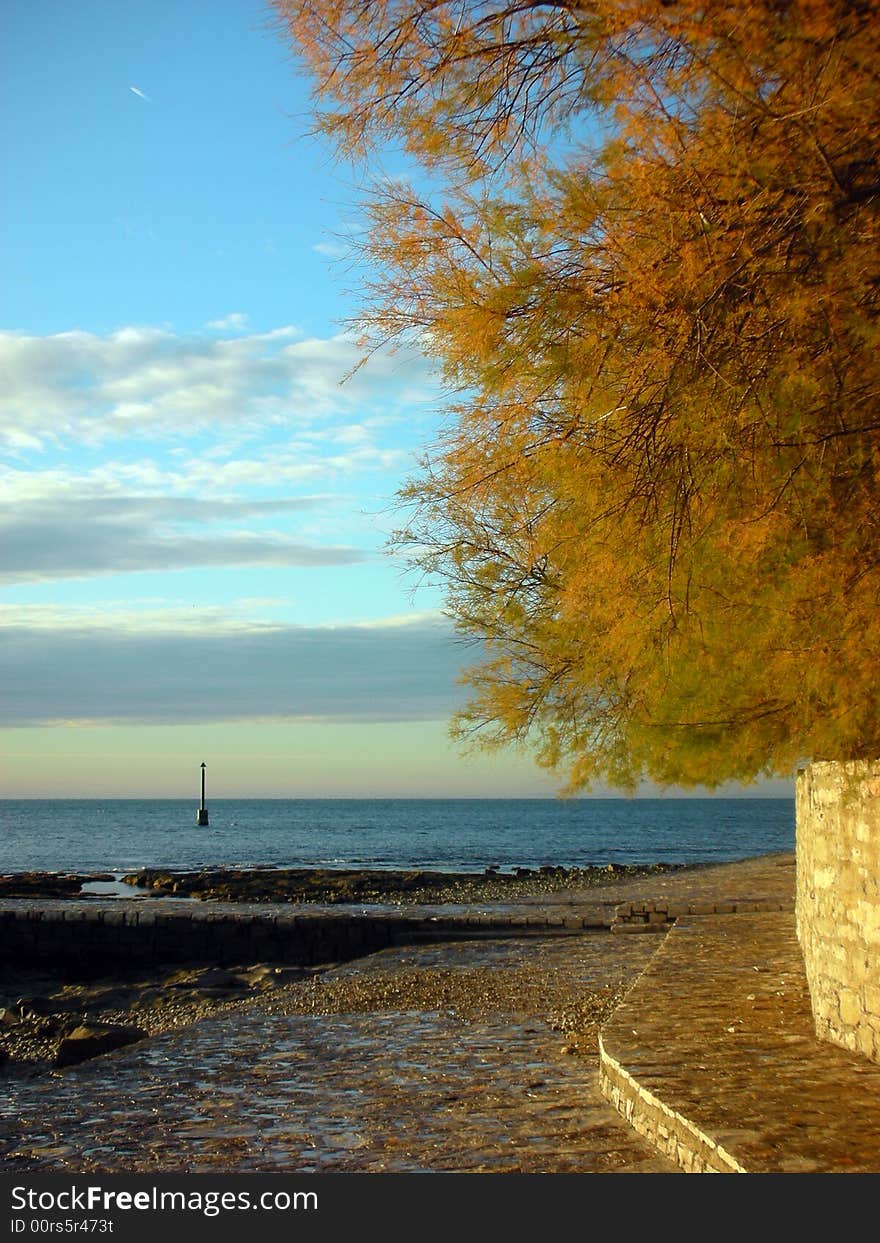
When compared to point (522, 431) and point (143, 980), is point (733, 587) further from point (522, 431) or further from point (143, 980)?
point (143, 980)

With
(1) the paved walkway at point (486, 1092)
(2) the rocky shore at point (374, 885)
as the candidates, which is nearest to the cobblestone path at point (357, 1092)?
(1) the paved walkway at point (486, 1092)

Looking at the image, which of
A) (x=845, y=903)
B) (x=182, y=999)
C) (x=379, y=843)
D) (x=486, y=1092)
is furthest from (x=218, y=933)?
(x=379, y=843)

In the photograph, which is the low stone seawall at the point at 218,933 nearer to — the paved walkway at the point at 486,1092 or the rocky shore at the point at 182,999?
the rocky shore at the point at 182,999

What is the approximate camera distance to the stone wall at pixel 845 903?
20.0 feet

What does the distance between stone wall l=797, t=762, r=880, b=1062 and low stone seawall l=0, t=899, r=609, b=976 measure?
888 centimetres

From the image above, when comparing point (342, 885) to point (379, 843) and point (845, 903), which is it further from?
point (379, 843)

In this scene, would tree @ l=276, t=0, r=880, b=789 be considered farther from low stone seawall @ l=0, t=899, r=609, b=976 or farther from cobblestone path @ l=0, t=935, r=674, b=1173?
low stone seawall @ l=0, t=899, r=609, b=976

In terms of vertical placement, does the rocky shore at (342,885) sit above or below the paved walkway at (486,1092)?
below

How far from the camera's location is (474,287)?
19.8 ft

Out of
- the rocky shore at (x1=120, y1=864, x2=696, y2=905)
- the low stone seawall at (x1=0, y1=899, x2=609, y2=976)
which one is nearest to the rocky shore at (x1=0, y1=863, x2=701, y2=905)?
the rocky shore at (x1=120, y1=864, x2=696, y2=905)

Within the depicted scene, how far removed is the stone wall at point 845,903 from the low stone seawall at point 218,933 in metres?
8.88

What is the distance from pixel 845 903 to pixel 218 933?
1334cm

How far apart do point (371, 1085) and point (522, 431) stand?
14.2 ft

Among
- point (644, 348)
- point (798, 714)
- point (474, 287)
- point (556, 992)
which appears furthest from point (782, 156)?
point (556, 992)
